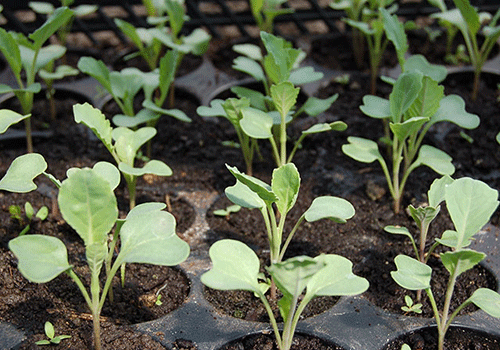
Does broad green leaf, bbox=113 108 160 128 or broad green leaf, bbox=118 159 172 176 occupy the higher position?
broad green leaf, bbox=118 159 172 176

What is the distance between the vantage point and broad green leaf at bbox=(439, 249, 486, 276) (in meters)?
0.93

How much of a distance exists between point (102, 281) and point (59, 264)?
0.34 metres

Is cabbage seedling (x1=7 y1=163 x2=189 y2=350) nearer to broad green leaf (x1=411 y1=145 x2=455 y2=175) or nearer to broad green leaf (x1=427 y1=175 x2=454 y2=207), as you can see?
broad green leaf (x1=427 y1=175 x2=454 y2=207)

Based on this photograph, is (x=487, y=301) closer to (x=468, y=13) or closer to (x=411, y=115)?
(x=411, y=115)

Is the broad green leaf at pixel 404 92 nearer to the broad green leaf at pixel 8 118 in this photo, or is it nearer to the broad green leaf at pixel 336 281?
the broad green leaf at pixel 336 281

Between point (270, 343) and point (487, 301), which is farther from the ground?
point (487, 301)

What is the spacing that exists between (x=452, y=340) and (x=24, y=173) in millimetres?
822

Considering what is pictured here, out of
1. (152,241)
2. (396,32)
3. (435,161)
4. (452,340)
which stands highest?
(396,32)

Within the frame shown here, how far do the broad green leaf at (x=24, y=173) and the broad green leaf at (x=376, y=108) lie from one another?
0.69 metres

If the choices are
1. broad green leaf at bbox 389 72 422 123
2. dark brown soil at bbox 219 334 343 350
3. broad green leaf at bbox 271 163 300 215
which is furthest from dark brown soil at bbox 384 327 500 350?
broad green leaf at bbox 389 72 422 123

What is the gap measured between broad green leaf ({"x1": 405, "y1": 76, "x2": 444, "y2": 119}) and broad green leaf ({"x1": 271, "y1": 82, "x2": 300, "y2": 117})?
0.95 ft

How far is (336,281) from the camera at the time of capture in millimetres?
927

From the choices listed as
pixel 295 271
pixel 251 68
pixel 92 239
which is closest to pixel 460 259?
pixel 295 271

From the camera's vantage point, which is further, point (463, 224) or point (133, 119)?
point (133, 119)
